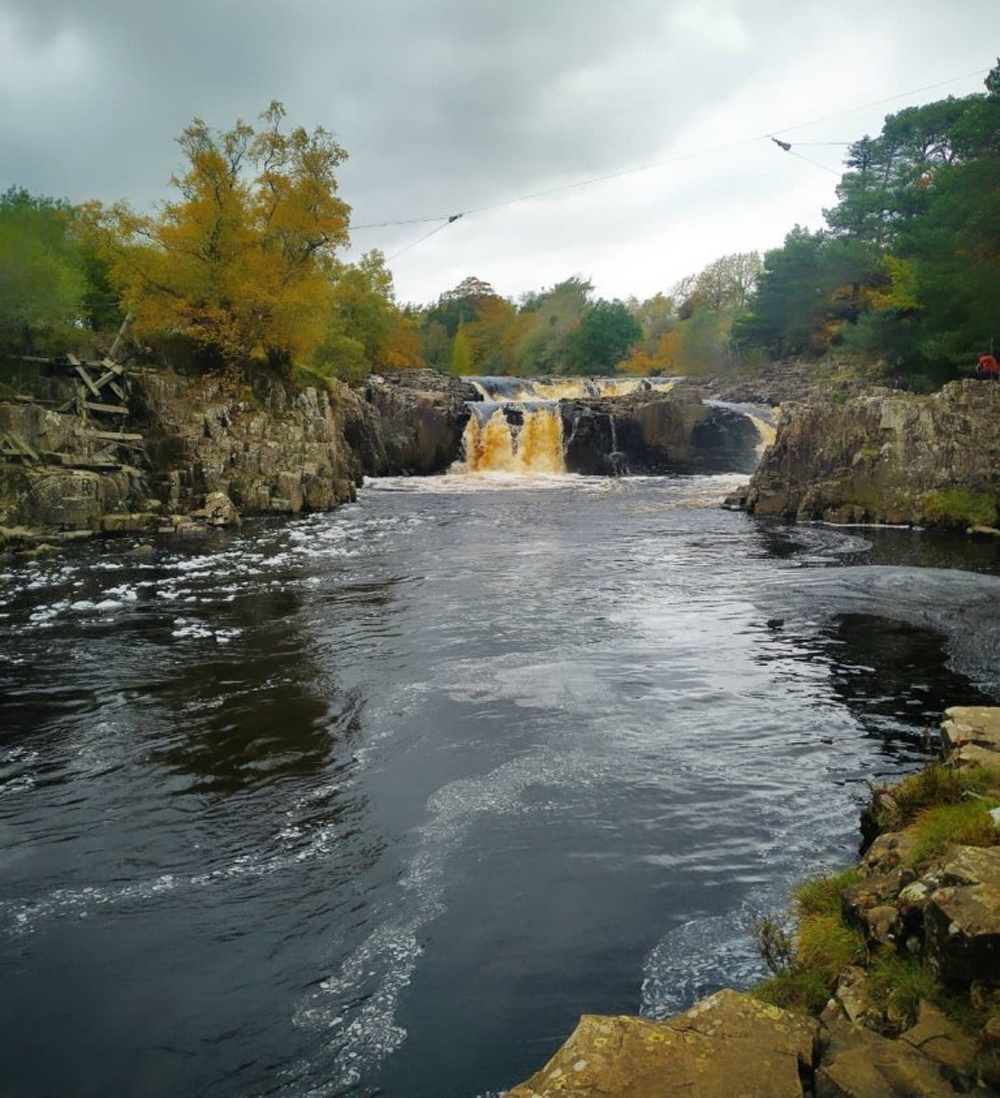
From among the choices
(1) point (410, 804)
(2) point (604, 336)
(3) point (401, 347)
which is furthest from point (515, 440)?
(1) point (410, 804)

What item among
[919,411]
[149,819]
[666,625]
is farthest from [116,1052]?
[919,411]

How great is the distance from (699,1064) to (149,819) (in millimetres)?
5859

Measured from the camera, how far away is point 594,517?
31344 mm

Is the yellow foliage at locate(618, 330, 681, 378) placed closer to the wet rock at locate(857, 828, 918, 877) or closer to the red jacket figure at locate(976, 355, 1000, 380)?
the red jacket figure at locate(976, 355, 1000, 380)

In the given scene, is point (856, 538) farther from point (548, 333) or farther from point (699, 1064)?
point (548, 333)

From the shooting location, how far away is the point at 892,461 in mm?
28062

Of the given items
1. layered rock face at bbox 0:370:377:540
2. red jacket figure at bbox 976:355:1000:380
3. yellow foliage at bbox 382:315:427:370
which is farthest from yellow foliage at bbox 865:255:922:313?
yellow foliage at bbox 382:315:427:370

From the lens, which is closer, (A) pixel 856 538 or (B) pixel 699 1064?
(B) pixel 699 1064

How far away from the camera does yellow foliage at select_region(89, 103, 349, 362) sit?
3594 centimetres

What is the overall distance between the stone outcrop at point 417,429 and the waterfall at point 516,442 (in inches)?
35.0

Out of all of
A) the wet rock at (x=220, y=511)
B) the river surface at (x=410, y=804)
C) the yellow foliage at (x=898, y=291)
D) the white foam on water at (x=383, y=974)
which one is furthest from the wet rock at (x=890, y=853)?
the yellow foliage at (x=898, y=291)

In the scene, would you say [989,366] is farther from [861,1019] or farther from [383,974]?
[383,974]

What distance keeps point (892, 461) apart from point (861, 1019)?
27323 mm

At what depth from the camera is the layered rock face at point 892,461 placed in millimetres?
26438
